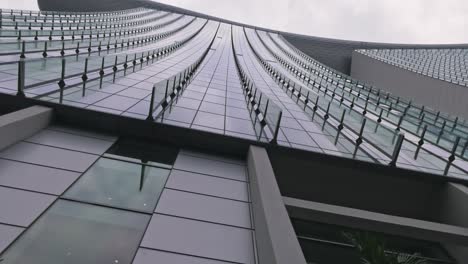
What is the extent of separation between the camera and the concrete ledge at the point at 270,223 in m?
4.81

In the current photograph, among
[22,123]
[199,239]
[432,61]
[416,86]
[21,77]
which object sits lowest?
[199,239]

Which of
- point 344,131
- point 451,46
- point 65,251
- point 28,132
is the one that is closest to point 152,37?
point 344,131

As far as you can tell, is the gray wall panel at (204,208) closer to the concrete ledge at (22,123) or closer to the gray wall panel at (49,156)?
the gray wall panel at (49,156)

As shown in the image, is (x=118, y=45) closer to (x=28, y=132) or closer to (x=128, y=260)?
(x=28, y=132)

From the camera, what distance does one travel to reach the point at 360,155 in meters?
9.67

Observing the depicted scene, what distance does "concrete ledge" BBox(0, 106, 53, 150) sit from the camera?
6.73 m

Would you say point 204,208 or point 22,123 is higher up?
point 22,123

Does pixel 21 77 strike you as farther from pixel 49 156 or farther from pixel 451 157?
pixel 451 157

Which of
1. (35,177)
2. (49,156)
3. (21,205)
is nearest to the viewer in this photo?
(21,205)

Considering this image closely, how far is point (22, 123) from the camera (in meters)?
7.14

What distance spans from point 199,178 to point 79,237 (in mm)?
2643

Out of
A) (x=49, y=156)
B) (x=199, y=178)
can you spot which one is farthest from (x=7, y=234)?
(x=199, y=178)

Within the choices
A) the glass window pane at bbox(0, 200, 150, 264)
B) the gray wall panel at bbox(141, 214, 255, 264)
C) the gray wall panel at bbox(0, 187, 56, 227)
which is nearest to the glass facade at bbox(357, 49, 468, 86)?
the gray wall panel at bbox(141, 214, 255, 264)

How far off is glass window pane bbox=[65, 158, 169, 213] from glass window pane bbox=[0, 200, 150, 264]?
24cm
